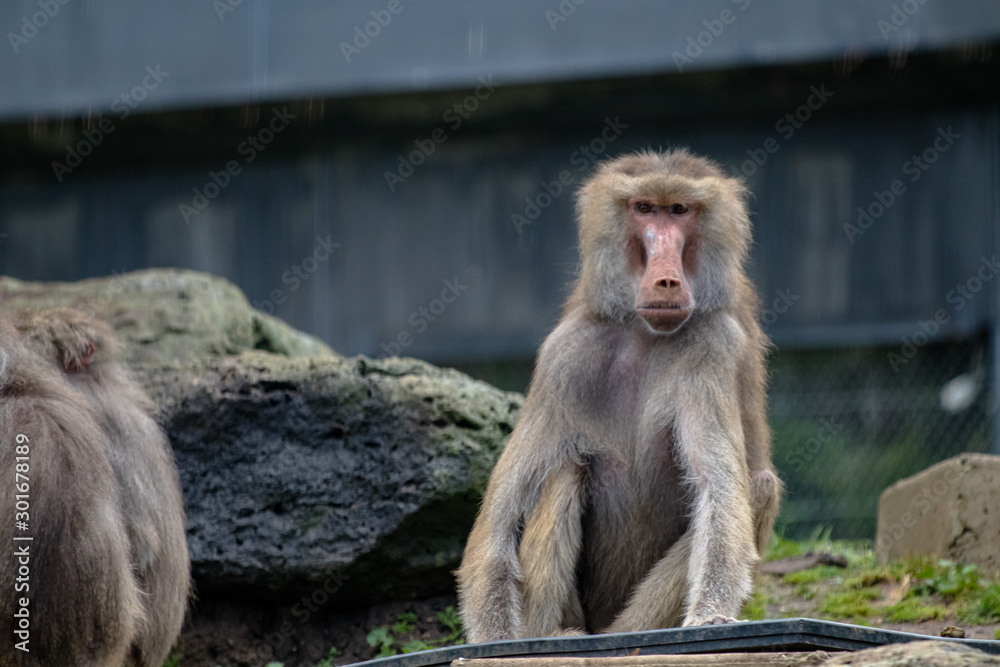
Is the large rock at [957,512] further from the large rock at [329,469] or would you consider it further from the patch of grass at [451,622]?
the patch of grass at [451,622]

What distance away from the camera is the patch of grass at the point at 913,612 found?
601cm

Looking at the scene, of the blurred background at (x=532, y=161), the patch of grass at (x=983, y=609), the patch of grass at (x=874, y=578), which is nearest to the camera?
the patch of grass at (x=983, y=609)

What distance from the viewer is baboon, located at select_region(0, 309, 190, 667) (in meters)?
5.24

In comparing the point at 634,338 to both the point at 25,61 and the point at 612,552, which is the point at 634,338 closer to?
the point at 612,552

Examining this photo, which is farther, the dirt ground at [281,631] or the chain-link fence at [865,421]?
the chain-link fence at [865,421]

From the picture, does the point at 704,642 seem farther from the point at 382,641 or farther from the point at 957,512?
the point at 957,512

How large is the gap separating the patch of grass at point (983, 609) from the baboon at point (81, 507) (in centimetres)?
391

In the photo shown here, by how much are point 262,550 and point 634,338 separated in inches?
101

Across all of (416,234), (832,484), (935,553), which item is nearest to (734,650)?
(935,553)

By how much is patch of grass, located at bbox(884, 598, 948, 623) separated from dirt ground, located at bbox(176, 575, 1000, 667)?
216mm

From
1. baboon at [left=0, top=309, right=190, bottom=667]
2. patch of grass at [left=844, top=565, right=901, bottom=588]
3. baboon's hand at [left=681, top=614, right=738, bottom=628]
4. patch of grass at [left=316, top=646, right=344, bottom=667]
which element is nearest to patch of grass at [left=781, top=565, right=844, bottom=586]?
patch of grass at [left=844, top=565, right=901, bottom=588]

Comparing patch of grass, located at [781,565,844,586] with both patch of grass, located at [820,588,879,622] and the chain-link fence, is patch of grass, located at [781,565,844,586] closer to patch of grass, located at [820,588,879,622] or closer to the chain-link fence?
patch of grass, located at [820,588,879,622]

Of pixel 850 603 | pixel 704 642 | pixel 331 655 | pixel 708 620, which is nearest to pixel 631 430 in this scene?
pixel 708 620

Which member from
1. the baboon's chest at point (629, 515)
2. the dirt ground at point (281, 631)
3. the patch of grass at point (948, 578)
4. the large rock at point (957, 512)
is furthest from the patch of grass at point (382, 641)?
the large rock at point (957, 512)
